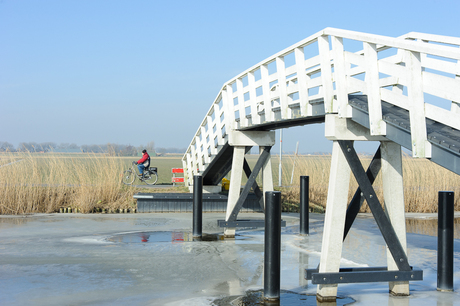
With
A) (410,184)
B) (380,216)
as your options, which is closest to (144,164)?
(410,184)

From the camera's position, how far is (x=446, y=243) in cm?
656

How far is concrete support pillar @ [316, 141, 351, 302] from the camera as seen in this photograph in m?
6.19

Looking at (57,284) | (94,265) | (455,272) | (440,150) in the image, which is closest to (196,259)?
(94,265)

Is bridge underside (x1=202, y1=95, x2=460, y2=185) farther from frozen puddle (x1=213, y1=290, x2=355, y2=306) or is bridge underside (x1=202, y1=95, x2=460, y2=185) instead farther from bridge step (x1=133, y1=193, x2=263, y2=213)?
bridge step (x1=133, y1=193, x2=263, y2=213)

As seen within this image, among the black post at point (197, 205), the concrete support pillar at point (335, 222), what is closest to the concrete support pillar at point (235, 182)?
the black post at point (197, 205)

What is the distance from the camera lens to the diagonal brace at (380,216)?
20.3ft

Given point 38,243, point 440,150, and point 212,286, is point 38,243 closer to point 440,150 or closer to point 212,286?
point 212,286

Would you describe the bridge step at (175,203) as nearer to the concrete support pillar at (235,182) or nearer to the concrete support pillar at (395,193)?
the concrete support pillar at (235,182)

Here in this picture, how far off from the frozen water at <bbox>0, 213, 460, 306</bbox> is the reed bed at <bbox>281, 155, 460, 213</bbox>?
4060mm

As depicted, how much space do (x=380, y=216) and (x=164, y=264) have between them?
3618 millimetres

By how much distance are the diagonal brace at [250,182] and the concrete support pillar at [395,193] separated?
4.20 m

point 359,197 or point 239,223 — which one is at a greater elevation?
point 359,197

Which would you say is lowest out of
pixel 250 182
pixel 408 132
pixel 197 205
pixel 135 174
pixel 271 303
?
pixel 271 303

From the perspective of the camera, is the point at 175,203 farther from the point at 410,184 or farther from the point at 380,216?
the point at 380,216
